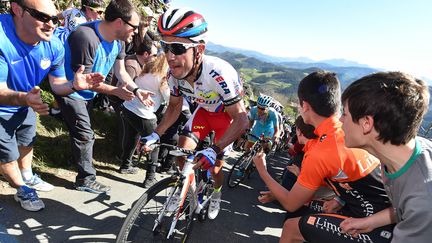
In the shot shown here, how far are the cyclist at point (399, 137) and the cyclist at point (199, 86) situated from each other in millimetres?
1306

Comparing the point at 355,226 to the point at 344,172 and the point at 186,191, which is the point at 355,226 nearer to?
Result: the point at 344,172

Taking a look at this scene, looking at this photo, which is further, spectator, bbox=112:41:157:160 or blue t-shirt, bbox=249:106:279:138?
blue t-shirt, bbox=249:106:279:138

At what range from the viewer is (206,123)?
4008 mm

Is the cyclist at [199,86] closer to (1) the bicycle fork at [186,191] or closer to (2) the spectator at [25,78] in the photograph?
(1) the bicycle fork at [186,191]

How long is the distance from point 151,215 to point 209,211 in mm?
1312

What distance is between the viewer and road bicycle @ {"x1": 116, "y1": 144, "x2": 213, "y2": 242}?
2.75m

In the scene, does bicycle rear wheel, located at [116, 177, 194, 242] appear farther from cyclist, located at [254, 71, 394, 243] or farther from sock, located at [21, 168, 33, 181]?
sock, located at [21, 168, 33, 181]

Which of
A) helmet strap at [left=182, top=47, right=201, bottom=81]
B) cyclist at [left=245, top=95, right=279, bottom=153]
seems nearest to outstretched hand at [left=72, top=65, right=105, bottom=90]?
helmet strap at [left=182, top=47, right=201, bottom=81]

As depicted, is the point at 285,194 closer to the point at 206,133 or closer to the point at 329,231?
the point at 329,231

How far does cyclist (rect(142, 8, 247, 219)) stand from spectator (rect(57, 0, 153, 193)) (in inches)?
29.1

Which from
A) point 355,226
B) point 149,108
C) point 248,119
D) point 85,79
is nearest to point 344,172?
point 355,226

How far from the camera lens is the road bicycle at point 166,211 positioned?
275cm

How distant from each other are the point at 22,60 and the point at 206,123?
224cm

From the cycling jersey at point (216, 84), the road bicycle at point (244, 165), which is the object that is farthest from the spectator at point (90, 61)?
the road bicycle at point (244, 165)
